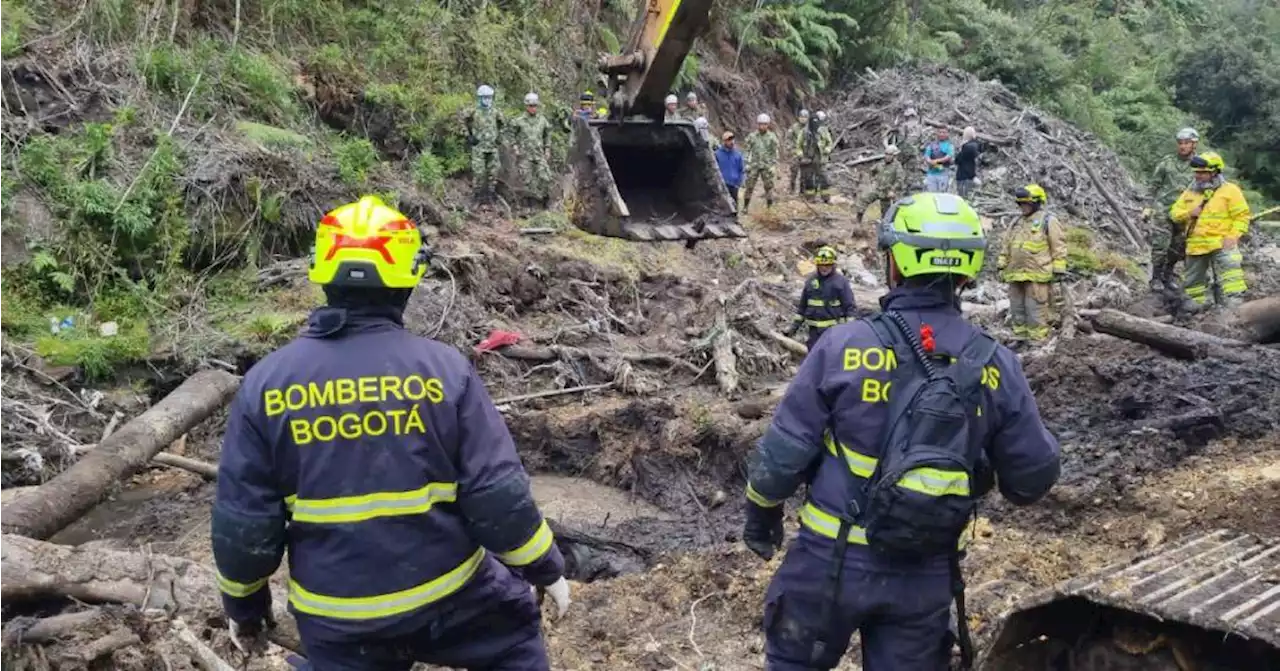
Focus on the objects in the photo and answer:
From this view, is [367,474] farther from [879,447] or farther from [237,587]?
[879,447]

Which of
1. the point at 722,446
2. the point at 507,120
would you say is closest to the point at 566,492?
the point at 722,446

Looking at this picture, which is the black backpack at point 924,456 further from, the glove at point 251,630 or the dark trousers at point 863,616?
Result: the glove at point 251,630

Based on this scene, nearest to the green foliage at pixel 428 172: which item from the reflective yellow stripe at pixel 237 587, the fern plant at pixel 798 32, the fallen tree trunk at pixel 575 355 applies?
the fallen tree trunk at pixel 575 355

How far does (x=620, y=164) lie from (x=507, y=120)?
604 cm

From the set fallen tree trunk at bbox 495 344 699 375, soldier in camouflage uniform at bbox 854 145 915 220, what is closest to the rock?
fallen tree trunk at bbox 495 344 699 375

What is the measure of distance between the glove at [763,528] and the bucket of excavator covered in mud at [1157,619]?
809 mm

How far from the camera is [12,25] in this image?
10789 mm

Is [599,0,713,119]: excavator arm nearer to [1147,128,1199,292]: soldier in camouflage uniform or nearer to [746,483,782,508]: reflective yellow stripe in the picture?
[746,483,782,508]: reflective yellow stripe

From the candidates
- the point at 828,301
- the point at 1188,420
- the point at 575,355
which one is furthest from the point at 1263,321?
the point at 575,355

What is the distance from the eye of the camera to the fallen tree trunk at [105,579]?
4129 millimetres

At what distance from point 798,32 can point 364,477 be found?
23529 millimetres

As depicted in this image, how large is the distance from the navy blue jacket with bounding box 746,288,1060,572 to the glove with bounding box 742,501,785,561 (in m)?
0.14

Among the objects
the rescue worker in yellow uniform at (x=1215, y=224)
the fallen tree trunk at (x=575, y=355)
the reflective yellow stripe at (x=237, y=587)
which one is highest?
the reflective yellow stripe at (x=237, y=587)

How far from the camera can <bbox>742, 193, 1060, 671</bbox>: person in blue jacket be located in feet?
9.90
